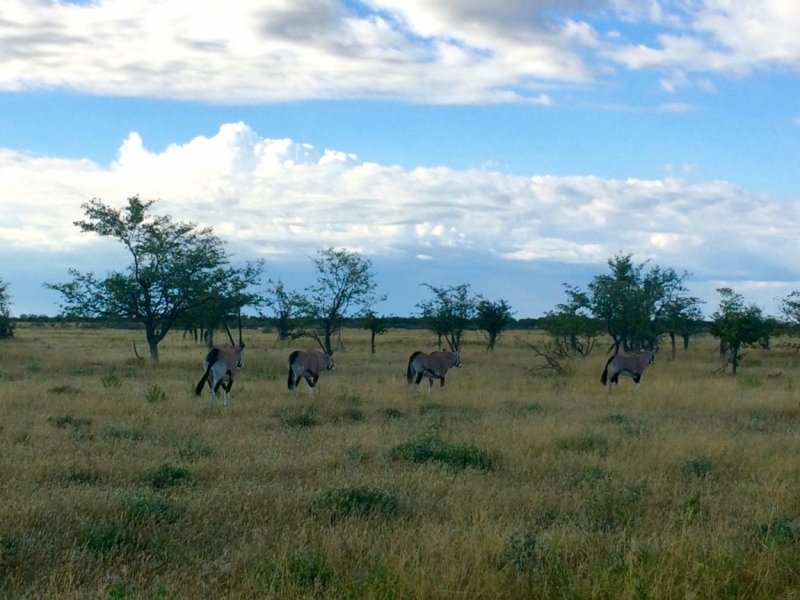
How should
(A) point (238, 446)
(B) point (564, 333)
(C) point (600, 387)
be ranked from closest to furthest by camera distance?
(A) point (238, 446) → (C) point (600, 387) → (B) point (564, 333)

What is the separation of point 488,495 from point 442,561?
2826mm

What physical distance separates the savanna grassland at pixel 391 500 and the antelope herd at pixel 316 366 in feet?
3.16

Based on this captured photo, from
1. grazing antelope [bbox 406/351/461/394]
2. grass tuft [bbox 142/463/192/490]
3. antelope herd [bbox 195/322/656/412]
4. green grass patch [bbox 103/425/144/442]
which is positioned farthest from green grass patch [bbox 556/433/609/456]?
grazing antelope [bbox 406/351/461/394]

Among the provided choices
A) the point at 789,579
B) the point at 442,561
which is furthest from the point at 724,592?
the point at 442,561

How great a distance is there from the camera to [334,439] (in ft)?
43.1

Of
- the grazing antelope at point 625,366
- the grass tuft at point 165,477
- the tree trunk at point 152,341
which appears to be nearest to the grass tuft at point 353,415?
the grass tuft at point 165,477

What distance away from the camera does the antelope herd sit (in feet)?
Answer: 61.5

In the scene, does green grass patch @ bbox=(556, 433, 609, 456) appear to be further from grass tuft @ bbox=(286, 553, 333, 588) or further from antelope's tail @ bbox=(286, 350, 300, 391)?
antelope's tail @ bbox=(286, 350, 300, 391)

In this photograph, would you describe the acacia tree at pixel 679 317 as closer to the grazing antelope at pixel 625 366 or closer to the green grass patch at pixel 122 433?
the grazing antelope at pixel 625 366

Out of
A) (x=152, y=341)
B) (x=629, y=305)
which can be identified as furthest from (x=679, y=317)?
(x=152, y=341)

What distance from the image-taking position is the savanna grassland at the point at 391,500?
6.30 meters

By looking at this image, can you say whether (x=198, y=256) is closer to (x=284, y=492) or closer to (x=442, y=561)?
(x=284, y=492)

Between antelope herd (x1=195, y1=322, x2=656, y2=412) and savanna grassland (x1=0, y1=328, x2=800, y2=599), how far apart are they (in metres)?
0.96

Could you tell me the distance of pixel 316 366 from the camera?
76.0 ft
